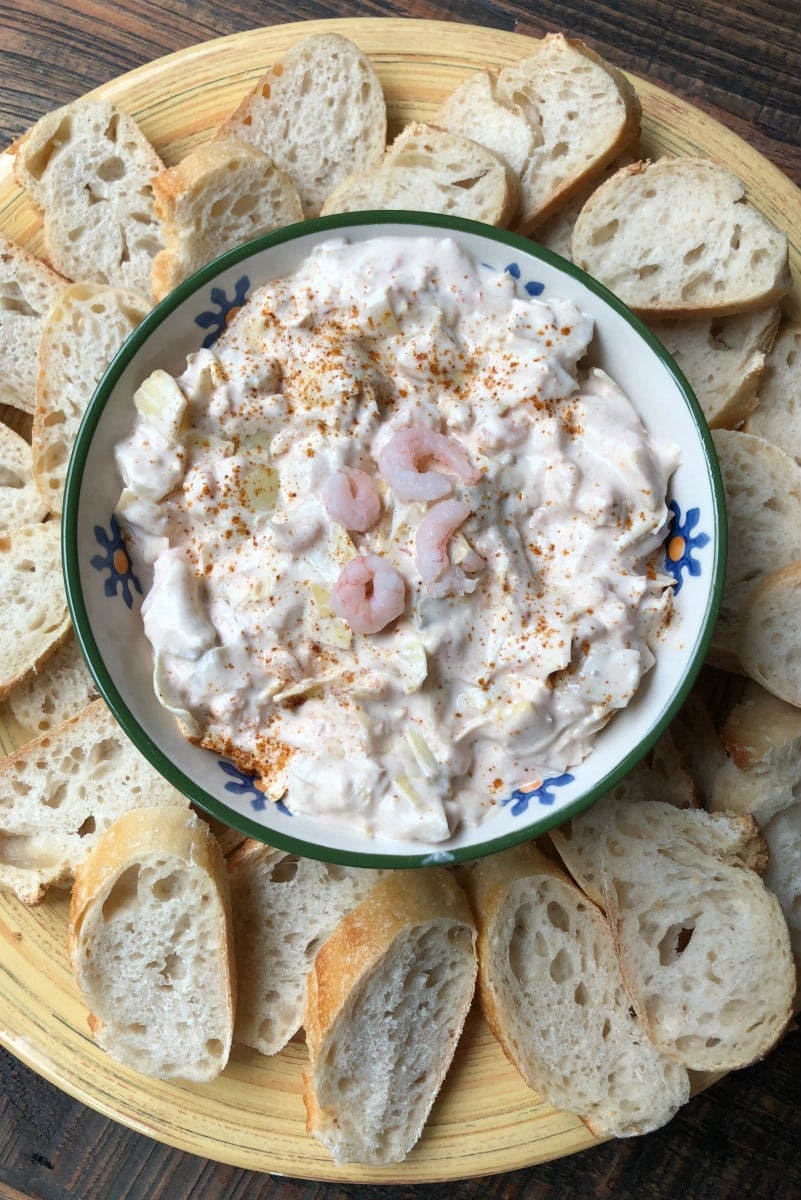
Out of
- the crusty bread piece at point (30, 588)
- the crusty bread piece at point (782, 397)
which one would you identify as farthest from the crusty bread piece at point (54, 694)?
the crusty bread piece at point (782, 397)

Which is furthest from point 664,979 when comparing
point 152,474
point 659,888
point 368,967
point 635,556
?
point 152,474

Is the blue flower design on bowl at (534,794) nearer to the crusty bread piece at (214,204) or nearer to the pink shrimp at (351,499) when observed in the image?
the pink shrimp at (351,499)

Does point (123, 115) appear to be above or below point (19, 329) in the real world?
above

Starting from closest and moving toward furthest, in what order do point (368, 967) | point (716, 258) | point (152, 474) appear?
point (152, 474)
point (368, 967)
point (716, 258)

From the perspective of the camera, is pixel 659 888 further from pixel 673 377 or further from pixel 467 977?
pixel 673 377

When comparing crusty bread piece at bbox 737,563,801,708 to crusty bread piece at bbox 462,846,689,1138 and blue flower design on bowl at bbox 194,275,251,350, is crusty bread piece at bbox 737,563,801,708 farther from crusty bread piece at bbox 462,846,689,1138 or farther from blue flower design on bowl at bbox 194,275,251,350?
blue flower design on bowl at bbox 194,275,251,350

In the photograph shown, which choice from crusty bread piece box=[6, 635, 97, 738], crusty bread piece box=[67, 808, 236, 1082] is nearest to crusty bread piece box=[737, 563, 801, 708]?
crusty bread piece box=[67, 808, 236, 1082]
